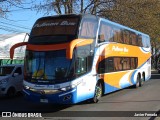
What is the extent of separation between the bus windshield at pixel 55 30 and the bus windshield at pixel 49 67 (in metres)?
0.52

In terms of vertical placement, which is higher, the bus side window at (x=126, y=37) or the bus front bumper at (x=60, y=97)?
the bus side window at (x=126, y=37)

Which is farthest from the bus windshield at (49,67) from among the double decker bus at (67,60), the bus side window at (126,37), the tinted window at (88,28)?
the bus side window at (126,37)

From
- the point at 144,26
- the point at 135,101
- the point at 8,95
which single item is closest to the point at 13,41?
the point at 144,26

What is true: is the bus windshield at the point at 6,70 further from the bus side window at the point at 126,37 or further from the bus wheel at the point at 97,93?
the bus side window at the point at 126,37

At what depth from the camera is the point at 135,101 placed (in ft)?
49.3

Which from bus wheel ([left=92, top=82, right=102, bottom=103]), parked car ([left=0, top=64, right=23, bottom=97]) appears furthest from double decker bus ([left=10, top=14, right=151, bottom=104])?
parked car ([left=0, top=64, right=23, bottom=97])

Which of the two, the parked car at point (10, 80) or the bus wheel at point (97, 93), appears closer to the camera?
the bus wheel at point (97, 93)

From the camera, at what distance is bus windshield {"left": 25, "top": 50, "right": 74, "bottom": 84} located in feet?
40.8

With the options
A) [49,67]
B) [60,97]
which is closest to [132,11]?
[49,67]

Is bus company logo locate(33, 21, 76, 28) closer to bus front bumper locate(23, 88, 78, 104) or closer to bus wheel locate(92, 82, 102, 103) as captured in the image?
bus front bumper locate(23, 88, 78, 104)

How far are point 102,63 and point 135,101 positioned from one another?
215 centimetres

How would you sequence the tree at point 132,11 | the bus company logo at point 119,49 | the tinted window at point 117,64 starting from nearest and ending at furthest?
the tinted window at point 117,64 → the bus company logo at point 119,49 → the tree at point 132,11

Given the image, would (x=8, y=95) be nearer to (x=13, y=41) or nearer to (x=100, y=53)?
(x=100, y=53)

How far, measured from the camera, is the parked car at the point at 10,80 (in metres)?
16.6
